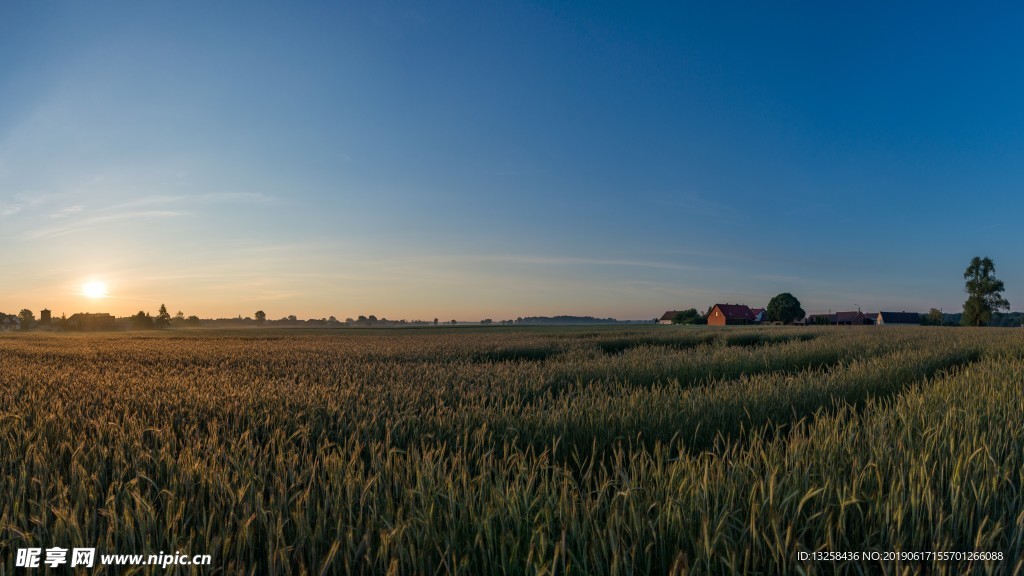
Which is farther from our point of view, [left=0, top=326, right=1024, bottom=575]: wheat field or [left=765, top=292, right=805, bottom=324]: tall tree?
[left=765, top=292, right=805, bottom=324]: tall tree

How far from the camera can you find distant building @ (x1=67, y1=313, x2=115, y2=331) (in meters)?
71.0

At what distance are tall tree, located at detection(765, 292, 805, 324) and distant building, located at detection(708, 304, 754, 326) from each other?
5.53 m

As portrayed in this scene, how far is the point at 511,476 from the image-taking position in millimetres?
3051

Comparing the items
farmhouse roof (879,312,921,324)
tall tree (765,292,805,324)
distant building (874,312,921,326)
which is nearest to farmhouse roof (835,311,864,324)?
distant building (874,312,921,326)

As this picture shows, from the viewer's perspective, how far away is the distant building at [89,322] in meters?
71.0

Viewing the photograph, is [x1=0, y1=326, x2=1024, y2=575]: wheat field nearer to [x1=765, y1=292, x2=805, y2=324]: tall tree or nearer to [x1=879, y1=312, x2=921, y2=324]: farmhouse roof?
[x1=765, y1=292, x2=805, y2=324]: tall tree

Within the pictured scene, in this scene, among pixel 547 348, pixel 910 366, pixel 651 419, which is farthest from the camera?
pixel 547 348

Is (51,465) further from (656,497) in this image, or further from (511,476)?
(656,497)

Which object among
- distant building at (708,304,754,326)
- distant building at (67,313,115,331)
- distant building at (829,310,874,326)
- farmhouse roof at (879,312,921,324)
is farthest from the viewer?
farmhouse roof at (879,312,921,324)

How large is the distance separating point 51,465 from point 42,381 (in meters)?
6.07

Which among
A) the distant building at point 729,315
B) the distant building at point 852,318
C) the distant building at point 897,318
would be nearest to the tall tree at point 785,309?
the distant building at point 729,315

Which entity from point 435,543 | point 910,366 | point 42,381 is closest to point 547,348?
point 910,366

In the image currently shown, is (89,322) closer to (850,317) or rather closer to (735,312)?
(735,312)

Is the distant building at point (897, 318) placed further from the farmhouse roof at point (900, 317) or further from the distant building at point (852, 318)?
the distant building at point (852, 318)
